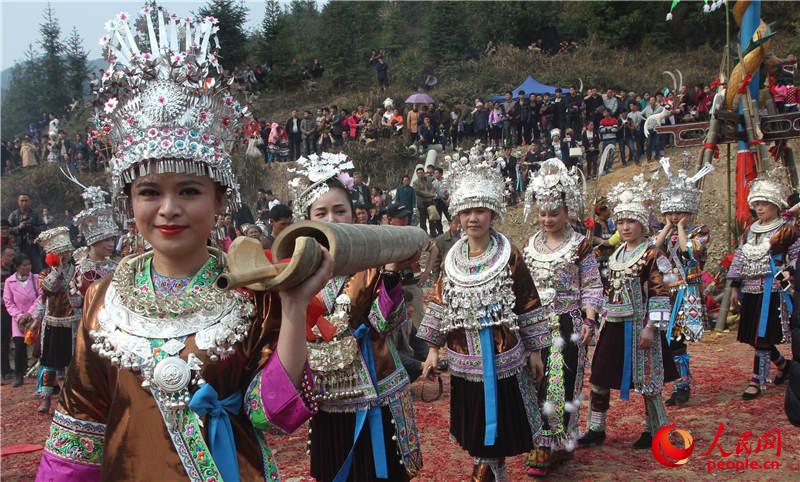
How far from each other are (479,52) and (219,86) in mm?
39545

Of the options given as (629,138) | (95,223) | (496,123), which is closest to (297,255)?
(95,223)

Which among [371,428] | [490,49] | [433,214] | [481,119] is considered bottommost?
[433,214]

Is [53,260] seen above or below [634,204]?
below

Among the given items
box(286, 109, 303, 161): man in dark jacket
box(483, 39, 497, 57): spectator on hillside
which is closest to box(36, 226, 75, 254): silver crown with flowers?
box(286, 109, 303, 161): man in dark jacket

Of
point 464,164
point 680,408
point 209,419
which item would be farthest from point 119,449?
point 680,408

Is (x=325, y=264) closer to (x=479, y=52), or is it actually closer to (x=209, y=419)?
(x=209, y=419)

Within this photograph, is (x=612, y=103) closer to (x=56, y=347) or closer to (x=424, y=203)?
(x=424, y=203)

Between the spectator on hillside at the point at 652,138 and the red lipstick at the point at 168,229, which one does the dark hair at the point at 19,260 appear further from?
the spectator on hillside at the point at 652,138

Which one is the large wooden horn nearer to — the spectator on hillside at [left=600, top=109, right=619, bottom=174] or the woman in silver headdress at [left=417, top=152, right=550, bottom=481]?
the woman in silver headdress at [left=417, top=152, right=550, bottom=481]

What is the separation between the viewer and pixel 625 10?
37.4 meters

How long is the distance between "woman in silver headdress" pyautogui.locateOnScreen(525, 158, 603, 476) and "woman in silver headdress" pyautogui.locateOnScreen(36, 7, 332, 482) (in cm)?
360

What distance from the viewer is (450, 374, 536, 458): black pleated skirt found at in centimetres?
475

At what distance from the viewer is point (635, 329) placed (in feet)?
20.5

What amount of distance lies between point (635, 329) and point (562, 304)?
989mm
